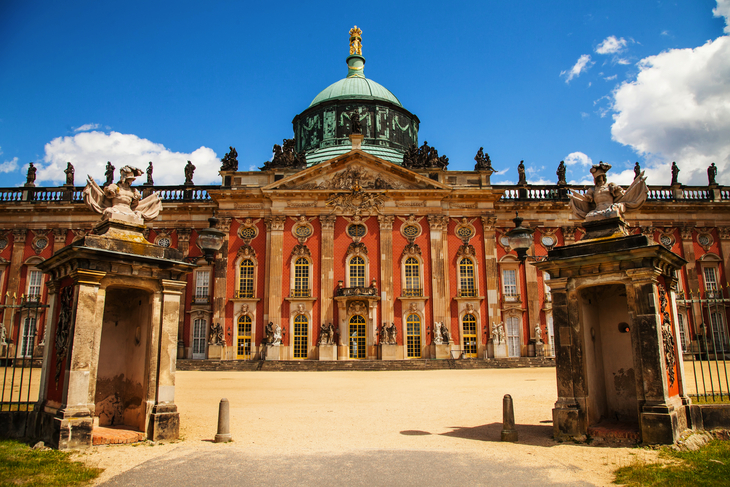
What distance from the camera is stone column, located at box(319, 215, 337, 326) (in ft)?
114

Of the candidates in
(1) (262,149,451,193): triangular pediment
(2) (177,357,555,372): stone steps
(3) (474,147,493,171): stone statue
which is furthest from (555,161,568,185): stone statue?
(2) (177,357,555,372): stone steps

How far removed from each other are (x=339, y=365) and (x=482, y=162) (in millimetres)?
17131

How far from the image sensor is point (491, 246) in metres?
36.0

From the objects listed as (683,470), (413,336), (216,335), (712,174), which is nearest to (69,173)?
(216,335)

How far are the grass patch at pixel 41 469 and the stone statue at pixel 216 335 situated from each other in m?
26.0

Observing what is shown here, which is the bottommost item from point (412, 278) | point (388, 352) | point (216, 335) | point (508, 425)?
point (508, 425)

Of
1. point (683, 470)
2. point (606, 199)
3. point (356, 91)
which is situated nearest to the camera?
point (683, 470)

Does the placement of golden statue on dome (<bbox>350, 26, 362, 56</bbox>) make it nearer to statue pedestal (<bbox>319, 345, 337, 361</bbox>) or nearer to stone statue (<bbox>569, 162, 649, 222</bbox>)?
statue pedestal (<bbox>319, 345, 337, 361</bbox>)

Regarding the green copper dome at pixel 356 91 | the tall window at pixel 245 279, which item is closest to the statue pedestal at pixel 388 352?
the tall window at pixel 245 279

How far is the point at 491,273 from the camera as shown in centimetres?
3556

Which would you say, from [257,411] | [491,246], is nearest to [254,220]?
[491,246]

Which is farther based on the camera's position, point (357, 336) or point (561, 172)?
point (561, 172)

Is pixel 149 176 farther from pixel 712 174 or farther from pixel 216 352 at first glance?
pixel 712 174

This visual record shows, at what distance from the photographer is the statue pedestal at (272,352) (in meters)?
33.7
